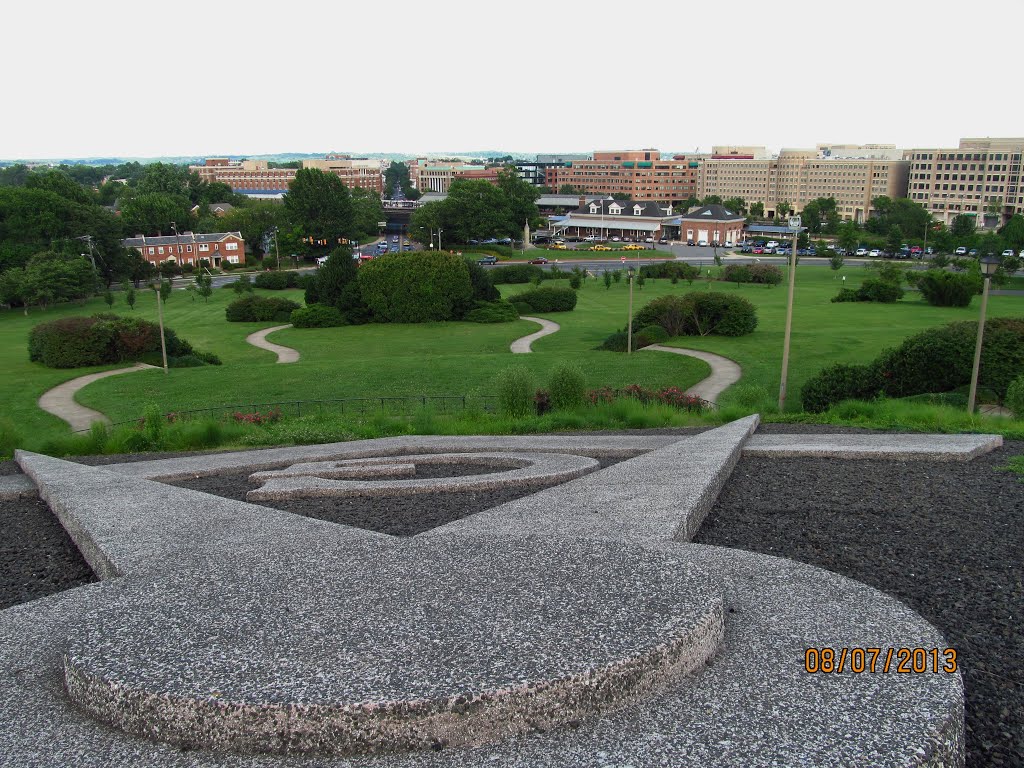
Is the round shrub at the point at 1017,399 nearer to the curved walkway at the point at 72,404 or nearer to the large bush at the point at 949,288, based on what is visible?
the curved walkway at the point at 72,404

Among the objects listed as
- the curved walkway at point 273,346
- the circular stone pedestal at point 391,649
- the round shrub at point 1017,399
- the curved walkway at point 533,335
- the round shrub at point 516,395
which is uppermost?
the circular stone pedestal at point 391,649

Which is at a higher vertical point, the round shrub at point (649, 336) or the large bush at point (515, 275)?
the round shrub at point (649, 336)

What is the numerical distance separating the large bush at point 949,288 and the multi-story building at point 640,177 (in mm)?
115268

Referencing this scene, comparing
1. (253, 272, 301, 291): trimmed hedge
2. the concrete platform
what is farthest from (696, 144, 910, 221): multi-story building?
the concrete platform

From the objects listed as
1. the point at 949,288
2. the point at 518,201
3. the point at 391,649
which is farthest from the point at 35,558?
the point at 518,201

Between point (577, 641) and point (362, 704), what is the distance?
157cm

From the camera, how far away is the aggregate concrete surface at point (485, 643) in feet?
17.0

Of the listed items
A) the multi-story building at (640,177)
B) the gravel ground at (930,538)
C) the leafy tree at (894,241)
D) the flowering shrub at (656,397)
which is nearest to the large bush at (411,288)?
the flowering shrub at (656,397)

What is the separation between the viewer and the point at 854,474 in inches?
508

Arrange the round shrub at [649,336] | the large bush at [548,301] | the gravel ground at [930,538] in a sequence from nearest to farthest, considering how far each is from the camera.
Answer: the gravel ground at [930,538]
the round shrub at [649,336]
the large bush at [548,301]

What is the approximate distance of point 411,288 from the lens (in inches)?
2040

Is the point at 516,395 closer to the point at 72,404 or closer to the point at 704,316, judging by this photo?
the point at 72,404

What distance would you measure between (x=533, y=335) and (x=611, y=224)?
265 feet

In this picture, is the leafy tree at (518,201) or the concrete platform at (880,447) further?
the leafy tree at (518,201)
